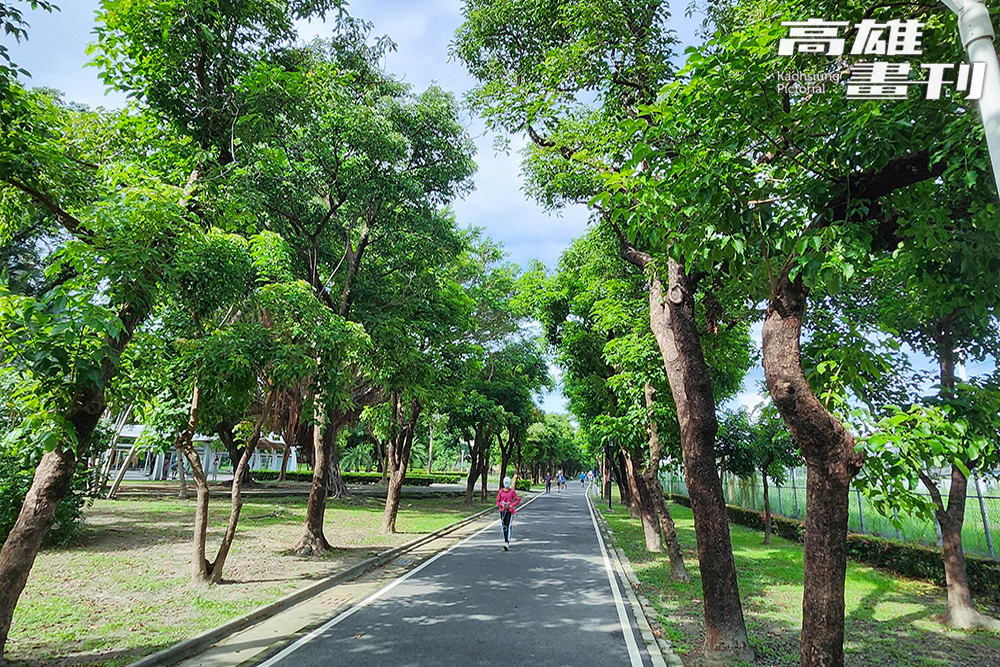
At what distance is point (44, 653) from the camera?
6.09 m

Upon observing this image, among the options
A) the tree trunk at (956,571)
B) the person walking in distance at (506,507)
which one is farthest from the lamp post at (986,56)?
the person walking in distance at (506,507)

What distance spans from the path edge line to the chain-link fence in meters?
7.28

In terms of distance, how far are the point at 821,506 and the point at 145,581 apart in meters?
10.8

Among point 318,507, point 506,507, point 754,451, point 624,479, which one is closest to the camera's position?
point 318,507

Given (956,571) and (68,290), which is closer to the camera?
(68,290)

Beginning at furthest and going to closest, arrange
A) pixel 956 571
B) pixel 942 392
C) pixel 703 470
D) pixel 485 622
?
pixel 956 571
pixel 485 622
pixel 703 470
pixel 942 392

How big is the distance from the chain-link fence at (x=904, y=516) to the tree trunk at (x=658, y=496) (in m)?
3.72

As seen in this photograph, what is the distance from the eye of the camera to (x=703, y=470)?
7.25 metres

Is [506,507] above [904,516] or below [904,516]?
below

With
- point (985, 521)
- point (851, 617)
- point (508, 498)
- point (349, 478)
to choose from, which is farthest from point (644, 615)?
point (349, 478)

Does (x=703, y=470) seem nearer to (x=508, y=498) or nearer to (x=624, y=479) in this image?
(x=508, y=498)

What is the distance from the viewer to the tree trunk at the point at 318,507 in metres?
13.2

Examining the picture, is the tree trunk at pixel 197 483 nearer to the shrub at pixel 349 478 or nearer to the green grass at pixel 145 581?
the green grass at pixel 145 581

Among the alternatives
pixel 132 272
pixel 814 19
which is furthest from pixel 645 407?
pixel 132 272
